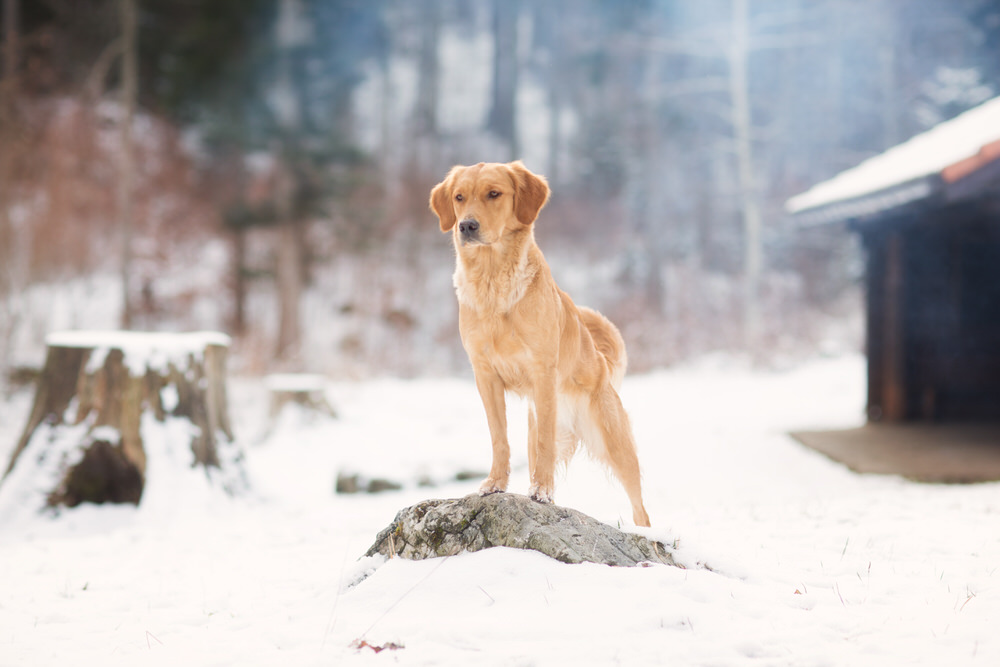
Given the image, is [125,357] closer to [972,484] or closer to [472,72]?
[972,484]

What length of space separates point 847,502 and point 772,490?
3.20 ft

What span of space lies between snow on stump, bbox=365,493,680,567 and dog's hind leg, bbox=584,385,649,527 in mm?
312

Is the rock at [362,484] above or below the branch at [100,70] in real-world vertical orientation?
below

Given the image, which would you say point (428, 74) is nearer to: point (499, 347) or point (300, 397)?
point (300, 397)

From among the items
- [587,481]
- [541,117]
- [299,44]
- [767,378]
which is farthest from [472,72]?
[587,481]

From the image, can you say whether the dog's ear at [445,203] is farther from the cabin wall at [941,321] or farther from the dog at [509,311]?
the cabin wall at [941,321]

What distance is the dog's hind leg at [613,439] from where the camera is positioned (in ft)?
10.7

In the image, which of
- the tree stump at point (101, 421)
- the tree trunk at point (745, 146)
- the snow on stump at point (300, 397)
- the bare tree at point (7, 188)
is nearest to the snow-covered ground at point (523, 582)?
the tree stump at point (101, 421)

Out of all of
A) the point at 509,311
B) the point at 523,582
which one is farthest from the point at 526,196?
the point at 523,582

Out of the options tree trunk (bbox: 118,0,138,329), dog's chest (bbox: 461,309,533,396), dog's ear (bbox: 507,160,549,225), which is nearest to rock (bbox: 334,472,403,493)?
dog's chest (bbox: 461,309,533,396)

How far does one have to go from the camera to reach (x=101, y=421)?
492 cm

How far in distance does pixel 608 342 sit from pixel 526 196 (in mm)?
963

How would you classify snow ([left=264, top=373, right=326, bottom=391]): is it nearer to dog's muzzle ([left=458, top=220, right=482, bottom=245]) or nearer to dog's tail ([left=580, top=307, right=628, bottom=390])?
dog's tail ([left=580, top=307, right=628, bottom=390])

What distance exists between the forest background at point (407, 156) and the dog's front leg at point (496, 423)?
10.1 metres
